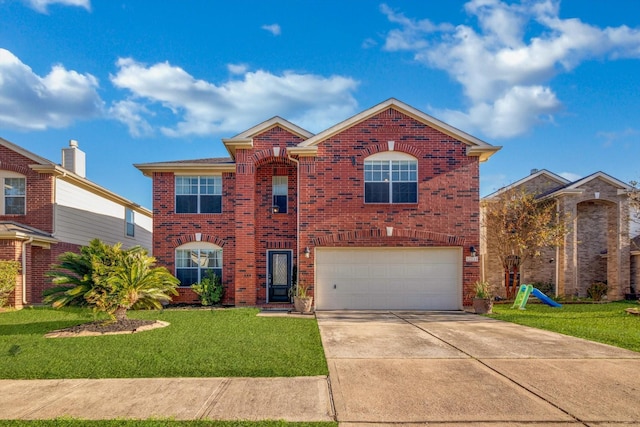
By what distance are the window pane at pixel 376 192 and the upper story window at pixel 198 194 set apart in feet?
19.2

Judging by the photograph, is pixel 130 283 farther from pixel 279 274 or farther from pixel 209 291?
pixel 279 274

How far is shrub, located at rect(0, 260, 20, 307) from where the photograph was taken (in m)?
14.5

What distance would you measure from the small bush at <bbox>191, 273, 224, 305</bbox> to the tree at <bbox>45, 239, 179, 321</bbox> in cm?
546

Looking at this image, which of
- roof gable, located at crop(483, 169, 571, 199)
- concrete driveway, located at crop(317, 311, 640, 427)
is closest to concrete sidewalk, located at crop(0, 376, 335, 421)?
concrete driveway, located at crop(317, 311, 640, 427)

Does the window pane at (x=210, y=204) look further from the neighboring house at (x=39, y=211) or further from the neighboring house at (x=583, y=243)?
the neighboring house at (x=583, y=243)

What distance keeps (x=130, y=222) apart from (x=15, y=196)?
22.7 ft

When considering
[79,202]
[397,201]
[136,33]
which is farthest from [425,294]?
[79,202]

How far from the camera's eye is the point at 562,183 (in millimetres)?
20656

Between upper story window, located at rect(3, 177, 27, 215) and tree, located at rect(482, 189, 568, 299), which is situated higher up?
upper story window, located at rect(3, 177, 27, 215)

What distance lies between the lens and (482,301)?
573 inches

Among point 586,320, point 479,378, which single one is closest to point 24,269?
point 479,378

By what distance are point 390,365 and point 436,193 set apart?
30.1ft

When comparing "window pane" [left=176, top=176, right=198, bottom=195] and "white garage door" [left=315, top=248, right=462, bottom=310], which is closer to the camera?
"white garage door" [left=315, top=248, right=462, bottom=310]

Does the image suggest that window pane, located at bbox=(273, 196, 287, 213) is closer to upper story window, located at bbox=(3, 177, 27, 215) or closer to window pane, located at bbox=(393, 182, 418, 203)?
window pane, located at bbox=(393, 182, 418, 203)
